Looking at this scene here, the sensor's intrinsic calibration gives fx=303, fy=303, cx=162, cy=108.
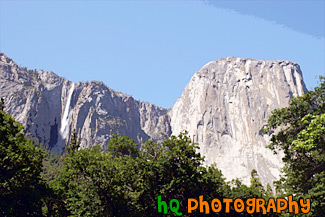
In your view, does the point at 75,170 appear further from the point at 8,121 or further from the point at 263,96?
the point at 263,96

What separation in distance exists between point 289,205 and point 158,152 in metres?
11.7

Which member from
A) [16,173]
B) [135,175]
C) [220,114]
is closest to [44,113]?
[220,114]

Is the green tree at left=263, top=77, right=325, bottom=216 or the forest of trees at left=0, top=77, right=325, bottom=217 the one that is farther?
the green tree at left=263, top=77, right=325, bottom=216

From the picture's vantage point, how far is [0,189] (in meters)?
20.9

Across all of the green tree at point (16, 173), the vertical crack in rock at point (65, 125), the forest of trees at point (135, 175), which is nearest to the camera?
the green tree at point (16, 173)

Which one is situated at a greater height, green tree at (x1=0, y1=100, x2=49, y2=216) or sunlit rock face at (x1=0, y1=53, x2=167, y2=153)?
sunlit rock face at (x1=0, y1=53, x2=167, y2=153)

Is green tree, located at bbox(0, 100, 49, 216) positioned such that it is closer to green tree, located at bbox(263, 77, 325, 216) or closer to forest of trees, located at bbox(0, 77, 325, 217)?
forest of trees, located at bbox(0, 77, 325, 217)

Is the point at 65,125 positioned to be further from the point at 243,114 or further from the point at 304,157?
the point at 304,157

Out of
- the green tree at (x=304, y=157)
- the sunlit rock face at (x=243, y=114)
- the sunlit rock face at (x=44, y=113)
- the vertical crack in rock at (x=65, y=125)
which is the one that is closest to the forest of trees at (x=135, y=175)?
the green tree at (x=304, y=157)

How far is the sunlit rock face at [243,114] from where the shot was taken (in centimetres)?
16938

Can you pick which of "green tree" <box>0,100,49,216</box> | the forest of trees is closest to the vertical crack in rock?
the forest of trees

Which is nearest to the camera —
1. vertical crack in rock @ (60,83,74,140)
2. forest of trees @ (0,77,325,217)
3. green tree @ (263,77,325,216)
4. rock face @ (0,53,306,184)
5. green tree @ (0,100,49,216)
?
green tree @ (0,100,49,216)

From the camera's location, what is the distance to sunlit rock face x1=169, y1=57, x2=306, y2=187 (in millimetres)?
169375

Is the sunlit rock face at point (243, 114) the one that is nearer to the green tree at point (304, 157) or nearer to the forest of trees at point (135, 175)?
the green tree at point (304, 157)
